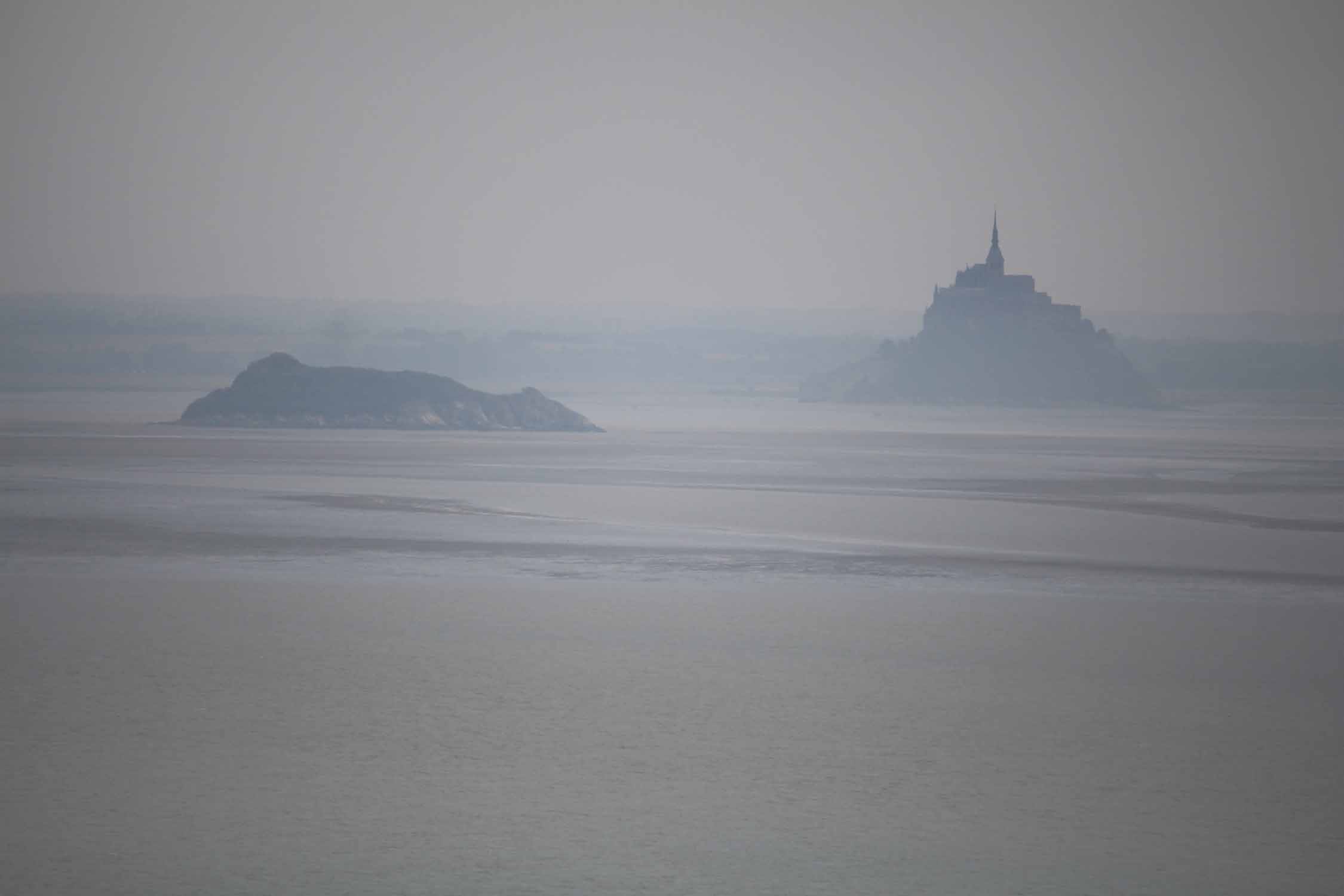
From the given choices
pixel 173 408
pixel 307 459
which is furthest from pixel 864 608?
pixel 173 408

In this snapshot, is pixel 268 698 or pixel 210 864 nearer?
pixel 210 864

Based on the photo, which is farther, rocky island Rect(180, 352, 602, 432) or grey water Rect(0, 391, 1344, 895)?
rocky island Rect(180, 352, 602, 432)

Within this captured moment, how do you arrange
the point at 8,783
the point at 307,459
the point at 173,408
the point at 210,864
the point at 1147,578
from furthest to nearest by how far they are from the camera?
1. the point at 173,408
2. the point at 307,459
3. the point at 1147,578
4. the point at 8,783
5. the point at 210,864

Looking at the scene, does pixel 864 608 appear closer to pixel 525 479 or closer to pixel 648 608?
pixel 648 608

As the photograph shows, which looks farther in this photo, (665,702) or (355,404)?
(355,404)

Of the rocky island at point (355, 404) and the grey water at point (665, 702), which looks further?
the rocky island at point (355, 404)
